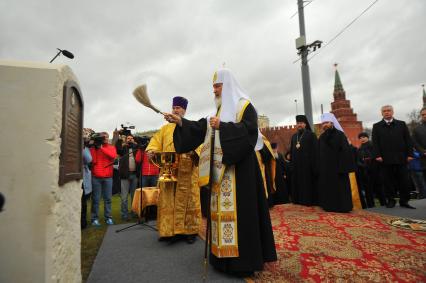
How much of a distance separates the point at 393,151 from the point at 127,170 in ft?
17.7

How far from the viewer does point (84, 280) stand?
278 cm

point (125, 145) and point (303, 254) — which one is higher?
point (125, 145)

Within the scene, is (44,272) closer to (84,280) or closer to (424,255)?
(84,280)

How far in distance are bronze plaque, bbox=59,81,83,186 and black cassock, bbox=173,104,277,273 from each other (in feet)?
3.37

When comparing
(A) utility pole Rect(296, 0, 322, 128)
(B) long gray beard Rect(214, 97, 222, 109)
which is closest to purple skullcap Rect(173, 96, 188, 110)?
(B) long gray beard Rect(214, 97, 222, 109)

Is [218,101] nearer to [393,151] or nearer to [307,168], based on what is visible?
[307,168]

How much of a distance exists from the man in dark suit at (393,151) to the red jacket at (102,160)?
17.9 feet

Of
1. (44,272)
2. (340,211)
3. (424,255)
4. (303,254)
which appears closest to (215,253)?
(303,254)

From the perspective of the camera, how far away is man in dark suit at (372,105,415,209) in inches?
212

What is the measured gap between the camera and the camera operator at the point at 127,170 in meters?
5.58

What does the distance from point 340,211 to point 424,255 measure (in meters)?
2.57

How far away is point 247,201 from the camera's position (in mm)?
2727

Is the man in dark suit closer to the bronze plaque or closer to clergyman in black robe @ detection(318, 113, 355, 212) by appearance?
clergyman in black robe @ detection(318, 113, 355, 212)

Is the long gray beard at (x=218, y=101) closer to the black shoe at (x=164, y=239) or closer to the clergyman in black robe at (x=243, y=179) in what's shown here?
the clergyman in black robe at (x=243, y=179)
